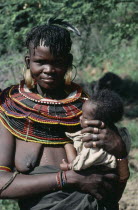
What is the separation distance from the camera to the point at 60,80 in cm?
232

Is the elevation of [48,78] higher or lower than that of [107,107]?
higher

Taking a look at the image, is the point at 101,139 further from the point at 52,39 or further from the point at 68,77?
the point at 52,39

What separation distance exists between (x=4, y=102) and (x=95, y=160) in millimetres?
796

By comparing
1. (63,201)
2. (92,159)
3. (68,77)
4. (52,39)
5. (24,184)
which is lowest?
(63,201)

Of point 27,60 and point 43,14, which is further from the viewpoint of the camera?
point 43,14

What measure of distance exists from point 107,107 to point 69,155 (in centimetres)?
43

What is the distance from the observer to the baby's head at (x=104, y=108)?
2094 mm

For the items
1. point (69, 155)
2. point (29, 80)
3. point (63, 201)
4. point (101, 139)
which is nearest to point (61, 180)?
point (63, 201)

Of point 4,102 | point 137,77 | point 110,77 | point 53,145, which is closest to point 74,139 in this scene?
point 53,145

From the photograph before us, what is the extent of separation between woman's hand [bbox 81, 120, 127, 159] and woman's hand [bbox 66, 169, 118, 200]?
157 mm

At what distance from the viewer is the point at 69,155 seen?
2.25 m

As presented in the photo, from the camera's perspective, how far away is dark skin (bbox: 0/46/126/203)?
6.75 ft

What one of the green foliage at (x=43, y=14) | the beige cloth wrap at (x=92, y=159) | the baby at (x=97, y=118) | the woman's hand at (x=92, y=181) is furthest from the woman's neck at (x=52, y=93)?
the green foliage at (x=43, y=14)

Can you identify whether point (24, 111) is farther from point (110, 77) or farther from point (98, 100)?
point (110, 77)
